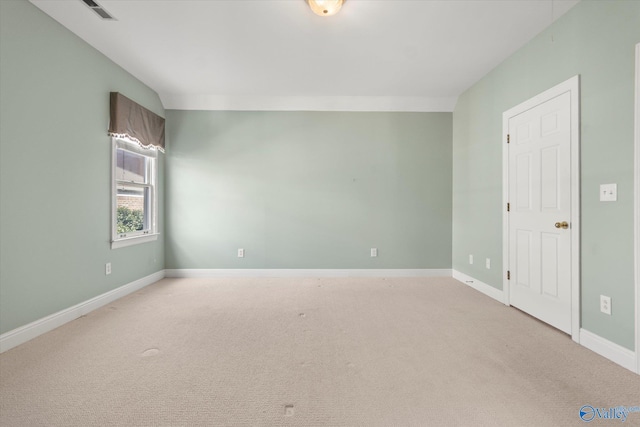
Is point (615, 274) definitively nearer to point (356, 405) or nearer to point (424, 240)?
point (356, 405)

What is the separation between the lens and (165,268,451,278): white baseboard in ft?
13.4

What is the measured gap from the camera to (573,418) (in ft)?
4.44

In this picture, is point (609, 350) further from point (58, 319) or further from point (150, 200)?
point (150, 200)

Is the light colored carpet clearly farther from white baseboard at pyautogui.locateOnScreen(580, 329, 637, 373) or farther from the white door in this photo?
the white door

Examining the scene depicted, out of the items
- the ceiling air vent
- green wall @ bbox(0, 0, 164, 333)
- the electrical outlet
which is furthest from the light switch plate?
green wall @ bbox(0, 0, 164, 333)

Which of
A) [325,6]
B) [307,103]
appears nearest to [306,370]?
[325,6]

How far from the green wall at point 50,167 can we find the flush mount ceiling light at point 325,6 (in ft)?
7.70

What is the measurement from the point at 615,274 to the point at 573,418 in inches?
44.9

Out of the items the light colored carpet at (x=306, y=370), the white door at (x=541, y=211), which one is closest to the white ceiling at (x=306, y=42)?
the white door at (x=541, y=211)

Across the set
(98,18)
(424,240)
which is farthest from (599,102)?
(98,18)

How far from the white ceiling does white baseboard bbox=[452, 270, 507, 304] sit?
271cm

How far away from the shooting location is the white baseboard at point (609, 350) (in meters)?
1.75

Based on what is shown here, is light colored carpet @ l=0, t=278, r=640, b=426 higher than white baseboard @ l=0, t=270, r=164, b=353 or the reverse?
the reverse

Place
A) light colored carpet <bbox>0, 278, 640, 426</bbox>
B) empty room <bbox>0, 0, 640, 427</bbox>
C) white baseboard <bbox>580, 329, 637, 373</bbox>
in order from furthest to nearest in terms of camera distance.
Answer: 1. white baseboard <bbox>580, 329, 637, 373</bbox>
2. empty room <bbox>0, 0, 640, 427</bbox>
3. light colored carpet <bbox>0, 278, 640, 426</bbox>
